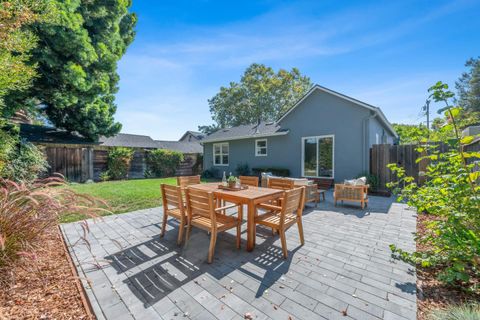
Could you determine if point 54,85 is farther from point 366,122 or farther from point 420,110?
point 366,122

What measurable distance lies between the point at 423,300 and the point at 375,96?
13413 millimetres

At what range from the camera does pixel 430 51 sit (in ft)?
25.7

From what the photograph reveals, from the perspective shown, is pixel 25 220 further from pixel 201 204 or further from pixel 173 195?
pixel 201 204

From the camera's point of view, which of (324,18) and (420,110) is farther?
(324,18)

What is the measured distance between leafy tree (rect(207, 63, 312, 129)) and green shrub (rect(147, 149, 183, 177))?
1526 centimetres

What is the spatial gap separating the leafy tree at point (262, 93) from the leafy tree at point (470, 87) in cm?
1717

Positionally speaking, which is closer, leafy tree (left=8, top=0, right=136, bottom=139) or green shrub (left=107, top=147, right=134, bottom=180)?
Answer: leafy tree (left=8, top=0, right=136, bottom=139)

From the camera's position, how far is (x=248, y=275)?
8.99 ft

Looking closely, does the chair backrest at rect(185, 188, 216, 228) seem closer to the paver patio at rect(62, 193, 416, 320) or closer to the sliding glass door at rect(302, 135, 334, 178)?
the paver patio at rect(62, 193, 416, 320)

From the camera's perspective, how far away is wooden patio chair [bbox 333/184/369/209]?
20.0 feet

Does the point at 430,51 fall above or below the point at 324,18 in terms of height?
below

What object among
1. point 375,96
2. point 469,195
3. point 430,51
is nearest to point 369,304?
point 469,195

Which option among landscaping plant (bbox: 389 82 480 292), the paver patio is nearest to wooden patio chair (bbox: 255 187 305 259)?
the paver patio

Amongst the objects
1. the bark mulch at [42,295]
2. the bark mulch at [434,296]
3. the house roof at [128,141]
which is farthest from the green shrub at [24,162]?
the bark mulch at [434,296]
